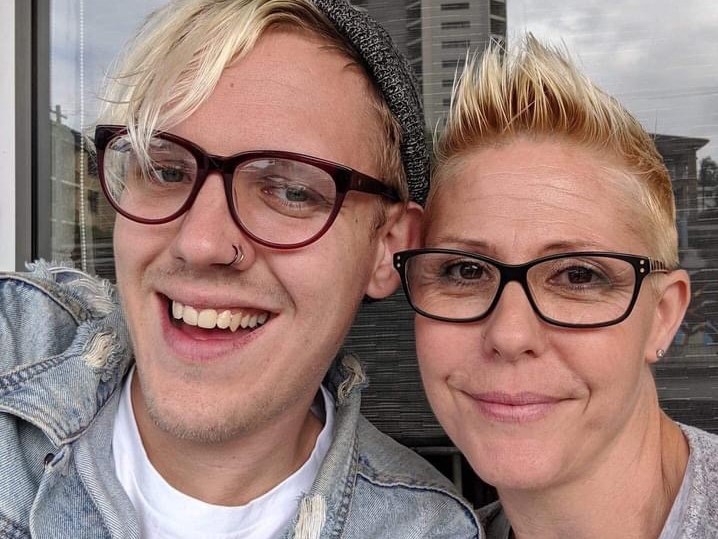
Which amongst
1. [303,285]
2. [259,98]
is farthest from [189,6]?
[303,285]

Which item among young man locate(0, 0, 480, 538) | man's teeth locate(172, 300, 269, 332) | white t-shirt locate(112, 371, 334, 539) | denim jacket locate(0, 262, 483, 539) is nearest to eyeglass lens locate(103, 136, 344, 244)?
young man locate(0, 0, 480, 538)

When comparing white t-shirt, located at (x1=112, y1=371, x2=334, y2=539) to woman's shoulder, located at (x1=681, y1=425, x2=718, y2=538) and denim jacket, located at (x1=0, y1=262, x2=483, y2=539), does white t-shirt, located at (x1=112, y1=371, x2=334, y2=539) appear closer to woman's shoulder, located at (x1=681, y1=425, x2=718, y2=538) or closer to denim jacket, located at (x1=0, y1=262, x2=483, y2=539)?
denim jacket, located at (x1=0, y1=262, x2=483, y2=539)

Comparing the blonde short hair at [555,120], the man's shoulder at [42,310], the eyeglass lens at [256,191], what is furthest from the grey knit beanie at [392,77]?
the man's shoulder at [42,310]

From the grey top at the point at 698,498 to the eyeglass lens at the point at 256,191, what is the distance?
82 centimetres

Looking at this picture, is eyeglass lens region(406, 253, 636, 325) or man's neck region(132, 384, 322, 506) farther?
man's neck region(132, 384, 322, 506)

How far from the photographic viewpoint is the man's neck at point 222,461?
1.22m

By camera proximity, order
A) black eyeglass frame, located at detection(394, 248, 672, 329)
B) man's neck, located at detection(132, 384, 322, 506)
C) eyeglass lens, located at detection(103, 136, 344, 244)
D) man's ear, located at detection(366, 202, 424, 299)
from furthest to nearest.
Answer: man's ear, located at detection(366, 202, 424, 299), man's neck, located at detection(132, 384, 322, 506), eyeglass lens, located at detection(103, 136, 344, 244), black eyeglass frame, located at detection(394, 248, 672, 329)

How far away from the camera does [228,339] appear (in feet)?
3.77

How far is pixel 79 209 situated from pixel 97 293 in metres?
1.01

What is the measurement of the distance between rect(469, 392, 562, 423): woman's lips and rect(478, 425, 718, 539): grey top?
293 millimetres

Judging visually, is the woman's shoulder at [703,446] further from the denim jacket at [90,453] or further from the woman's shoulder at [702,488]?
the denim jacket at [90,453]

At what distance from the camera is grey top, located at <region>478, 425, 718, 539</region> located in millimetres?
997

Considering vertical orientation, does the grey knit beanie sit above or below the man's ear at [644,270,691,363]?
above

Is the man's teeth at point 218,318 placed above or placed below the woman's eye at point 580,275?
below
